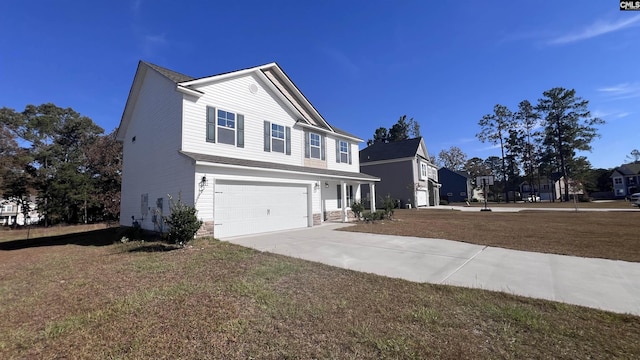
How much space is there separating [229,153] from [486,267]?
405 inches

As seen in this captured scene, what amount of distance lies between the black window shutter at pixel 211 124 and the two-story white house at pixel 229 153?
4 centimetres

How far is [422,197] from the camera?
110 feet

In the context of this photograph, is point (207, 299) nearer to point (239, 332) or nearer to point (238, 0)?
point (239, 332)

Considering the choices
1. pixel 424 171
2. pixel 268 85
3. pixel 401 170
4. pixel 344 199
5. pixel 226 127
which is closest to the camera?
pixel 226 127

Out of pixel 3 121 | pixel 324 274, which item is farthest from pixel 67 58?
pixel 3 121

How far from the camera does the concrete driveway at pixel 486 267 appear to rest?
4.52 meters

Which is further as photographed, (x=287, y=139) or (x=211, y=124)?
(x=287, y=139)

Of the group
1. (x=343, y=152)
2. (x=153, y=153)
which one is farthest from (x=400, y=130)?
(x=153, y=153)

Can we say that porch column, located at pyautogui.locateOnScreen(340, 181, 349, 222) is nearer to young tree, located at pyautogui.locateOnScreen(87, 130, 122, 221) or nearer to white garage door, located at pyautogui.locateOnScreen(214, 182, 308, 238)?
white garage door, located at pyautogui.locateOnScreen(214, 182, 308, 238)

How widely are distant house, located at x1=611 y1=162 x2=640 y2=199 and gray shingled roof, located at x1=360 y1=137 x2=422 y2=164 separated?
52.3 m

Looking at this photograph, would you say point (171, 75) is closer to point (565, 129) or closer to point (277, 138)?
point (277, 138)

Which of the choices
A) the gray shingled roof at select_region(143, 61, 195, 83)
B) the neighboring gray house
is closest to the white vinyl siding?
the gray shingled roof at select_region(143, 61, 195, 83)

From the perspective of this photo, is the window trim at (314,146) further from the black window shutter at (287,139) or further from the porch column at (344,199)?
the porch column at (344,199)

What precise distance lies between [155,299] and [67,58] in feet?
47.7
